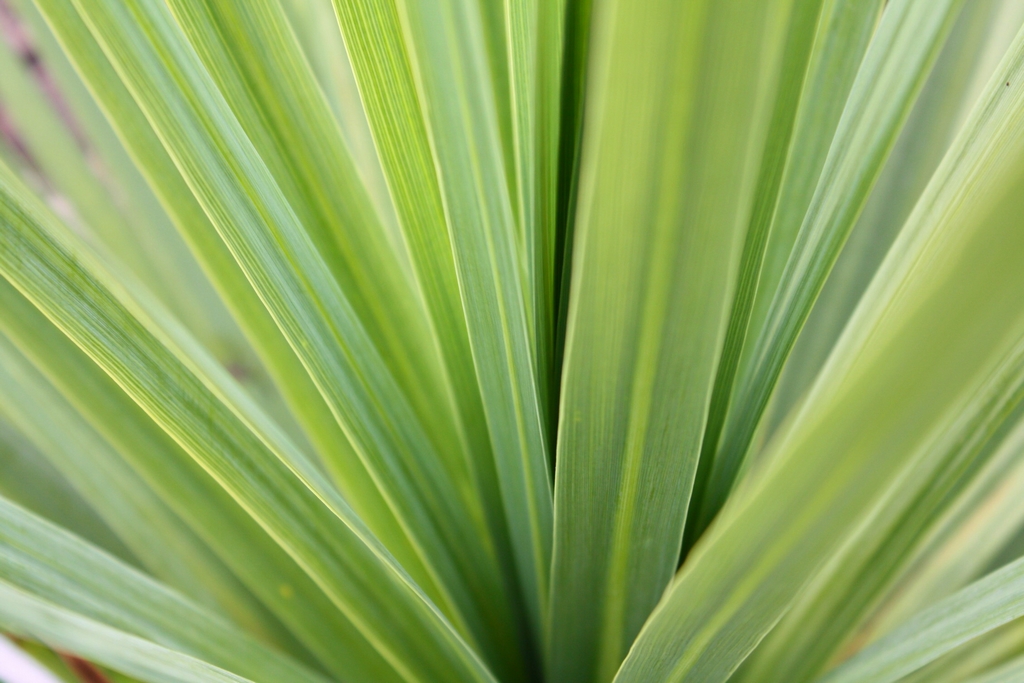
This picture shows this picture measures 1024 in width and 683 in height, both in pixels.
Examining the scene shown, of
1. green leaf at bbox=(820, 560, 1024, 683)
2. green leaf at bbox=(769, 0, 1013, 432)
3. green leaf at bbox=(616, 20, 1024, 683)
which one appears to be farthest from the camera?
green leaf at bbox=(769, 0, 1013, 432)

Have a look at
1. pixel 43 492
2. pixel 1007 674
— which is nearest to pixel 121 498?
pixel 43 492

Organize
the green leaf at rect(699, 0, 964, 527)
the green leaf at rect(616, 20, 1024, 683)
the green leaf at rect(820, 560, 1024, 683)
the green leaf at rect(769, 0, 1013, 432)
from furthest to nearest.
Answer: the green leaf at rect(769, 0, 1013, 432) → the green leaf at rect(699, 0, 964, 527) → the green leaf at rect(820, 560, 1024, 683) → the green leaf at rect(616, 20, 1024, 683)

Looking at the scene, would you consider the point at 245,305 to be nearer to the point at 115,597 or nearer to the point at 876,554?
the point at 115,597

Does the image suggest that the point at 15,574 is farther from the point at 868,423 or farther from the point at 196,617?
the point at 868,423

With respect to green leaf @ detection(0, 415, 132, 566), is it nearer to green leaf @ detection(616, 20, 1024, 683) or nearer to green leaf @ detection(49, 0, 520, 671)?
green leaf @ detection(49, 0, 520, 671)

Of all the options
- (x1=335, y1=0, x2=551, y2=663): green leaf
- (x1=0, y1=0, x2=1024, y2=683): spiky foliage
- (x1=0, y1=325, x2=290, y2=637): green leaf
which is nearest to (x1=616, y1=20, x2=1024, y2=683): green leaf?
(x1=0, y1=0, x2=1024, y2=683): spiky foliage
